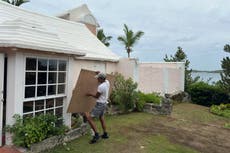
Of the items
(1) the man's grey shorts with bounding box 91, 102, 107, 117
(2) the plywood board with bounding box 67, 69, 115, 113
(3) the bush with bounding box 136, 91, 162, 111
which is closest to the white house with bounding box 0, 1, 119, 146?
(2) the plywood board with bounding box 67, 69, 115, 113

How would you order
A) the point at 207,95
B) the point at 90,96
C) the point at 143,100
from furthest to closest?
the point at 207,95 < the point at 143,100 < the point at 90,96

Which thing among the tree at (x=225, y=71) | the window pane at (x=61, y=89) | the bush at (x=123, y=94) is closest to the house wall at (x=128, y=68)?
the bush at (x=123, y=94)

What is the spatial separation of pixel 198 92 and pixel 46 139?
1617 cm

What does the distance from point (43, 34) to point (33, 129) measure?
2962 millimetres

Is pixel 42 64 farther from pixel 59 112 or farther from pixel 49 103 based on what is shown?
pixel 59 112

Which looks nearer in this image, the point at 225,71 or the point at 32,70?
the point at 32,70

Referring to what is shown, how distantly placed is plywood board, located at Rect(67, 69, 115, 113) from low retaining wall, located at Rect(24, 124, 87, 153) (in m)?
0.69

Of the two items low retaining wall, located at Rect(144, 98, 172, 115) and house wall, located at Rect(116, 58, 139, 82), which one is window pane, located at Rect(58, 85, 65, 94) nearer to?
low retaining wall, located at Rect(144, 98, 172, 115)

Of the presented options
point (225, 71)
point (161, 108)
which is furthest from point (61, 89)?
point (225, 71)

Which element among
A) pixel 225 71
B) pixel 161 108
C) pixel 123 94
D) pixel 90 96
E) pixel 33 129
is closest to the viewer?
pixel 33 129

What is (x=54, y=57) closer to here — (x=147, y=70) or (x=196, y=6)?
(x=196, y=6)

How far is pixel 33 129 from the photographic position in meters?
7.00

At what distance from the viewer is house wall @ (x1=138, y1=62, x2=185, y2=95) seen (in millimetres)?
18953

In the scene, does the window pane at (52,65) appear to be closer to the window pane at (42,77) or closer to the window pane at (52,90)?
the window pane at (42,77)
